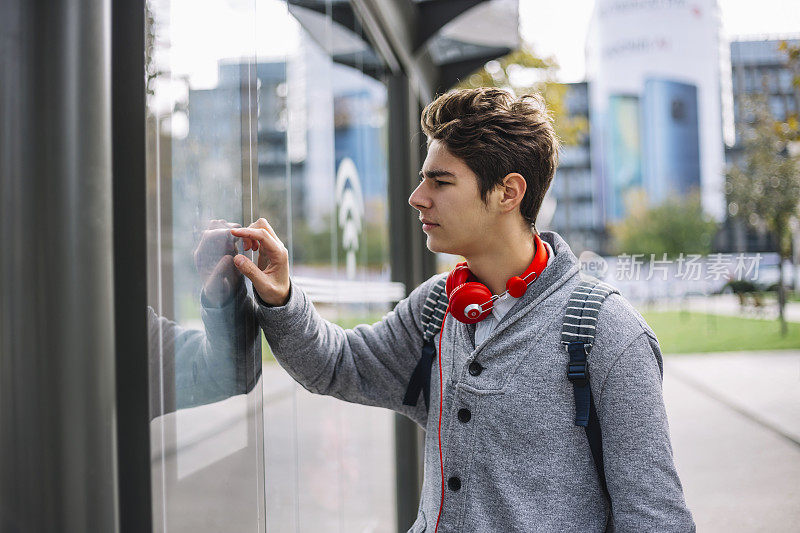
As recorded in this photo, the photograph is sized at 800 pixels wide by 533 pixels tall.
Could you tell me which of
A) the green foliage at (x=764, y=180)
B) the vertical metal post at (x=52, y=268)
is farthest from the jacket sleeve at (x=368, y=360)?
the green foliage at (x=764, y=180)

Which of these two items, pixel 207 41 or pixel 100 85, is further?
pixel 207 41

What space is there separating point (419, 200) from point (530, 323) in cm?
40

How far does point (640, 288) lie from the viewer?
3371mm

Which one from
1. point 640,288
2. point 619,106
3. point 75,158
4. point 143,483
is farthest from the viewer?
point 619,106

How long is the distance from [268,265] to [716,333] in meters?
2.24

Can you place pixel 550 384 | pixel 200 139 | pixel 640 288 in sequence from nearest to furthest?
pixel 200 139 → pixel 550 384 → pixel 640 288

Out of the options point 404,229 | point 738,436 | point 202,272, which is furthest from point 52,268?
point 404,229

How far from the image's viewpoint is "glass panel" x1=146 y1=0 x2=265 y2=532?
1326mm

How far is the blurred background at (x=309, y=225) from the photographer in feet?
3.43

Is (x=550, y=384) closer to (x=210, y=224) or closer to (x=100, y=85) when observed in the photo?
(x=210, y=224)

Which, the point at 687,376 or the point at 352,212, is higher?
the point at 352,212

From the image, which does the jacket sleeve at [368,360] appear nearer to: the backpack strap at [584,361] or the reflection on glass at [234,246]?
the reflection on glass at [234,246]

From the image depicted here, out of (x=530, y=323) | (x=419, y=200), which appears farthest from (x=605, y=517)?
(x=419, y=200)

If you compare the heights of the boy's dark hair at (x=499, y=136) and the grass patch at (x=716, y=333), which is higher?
the boy's dark hair at (x=499, y=136)
